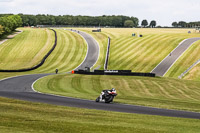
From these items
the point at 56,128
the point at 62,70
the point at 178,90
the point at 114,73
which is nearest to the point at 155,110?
the point at 56,128

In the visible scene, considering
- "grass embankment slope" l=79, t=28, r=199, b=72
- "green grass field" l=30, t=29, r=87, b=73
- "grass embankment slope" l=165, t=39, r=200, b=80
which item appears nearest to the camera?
"grass embankment slope" l=165, t=39, r=200, b=80

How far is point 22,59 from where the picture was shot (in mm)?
92500

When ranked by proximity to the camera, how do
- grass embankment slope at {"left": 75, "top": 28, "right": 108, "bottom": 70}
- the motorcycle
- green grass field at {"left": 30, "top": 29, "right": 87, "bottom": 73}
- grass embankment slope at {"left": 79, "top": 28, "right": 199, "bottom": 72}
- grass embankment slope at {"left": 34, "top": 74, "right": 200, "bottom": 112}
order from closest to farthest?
1. the motorcycle
2. grass embankment slope at {"left": 34, "top": 74, "right": 200, "bottom": 112}
3. green grass field at {"left": 30, "top": 29, "right": 87, "bottom": 73}
4. grass embankment slope at {"left": 79, "top": 28, "right": 199, "bottom": 72}
5. grass embankment slope at {"left": 75, "top": 28, "right": 108, "bottom": 70}

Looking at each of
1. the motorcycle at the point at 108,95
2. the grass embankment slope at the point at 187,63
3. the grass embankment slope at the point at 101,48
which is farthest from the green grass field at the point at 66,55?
the motorcycle at the point at 108,95

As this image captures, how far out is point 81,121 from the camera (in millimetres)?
19734

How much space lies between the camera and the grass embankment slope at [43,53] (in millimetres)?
85488

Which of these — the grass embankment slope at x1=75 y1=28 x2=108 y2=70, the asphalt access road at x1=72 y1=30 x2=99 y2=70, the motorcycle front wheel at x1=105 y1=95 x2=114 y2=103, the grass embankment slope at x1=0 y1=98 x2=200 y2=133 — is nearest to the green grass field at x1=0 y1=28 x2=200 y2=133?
the grass embankment slope at x1=0 y1=98 x2=200 y2=133

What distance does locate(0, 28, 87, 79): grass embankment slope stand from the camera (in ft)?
280

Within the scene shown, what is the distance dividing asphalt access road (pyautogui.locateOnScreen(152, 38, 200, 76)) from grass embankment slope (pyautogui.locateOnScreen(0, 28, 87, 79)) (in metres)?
22.3

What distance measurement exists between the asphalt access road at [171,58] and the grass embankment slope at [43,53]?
73.3 feet

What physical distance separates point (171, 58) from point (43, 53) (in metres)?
38.4

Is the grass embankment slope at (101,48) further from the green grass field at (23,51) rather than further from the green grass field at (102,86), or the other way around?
the green grass field at (23,51)

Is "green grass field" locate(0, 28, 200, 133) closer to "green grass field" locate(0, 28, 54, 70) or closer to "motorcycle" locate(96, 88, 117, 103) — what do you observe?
"green grass field" locate(0, 28, 54, 70)

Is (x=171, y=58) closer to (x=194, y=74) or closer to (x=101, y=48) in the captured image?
(x=194, y=74)
